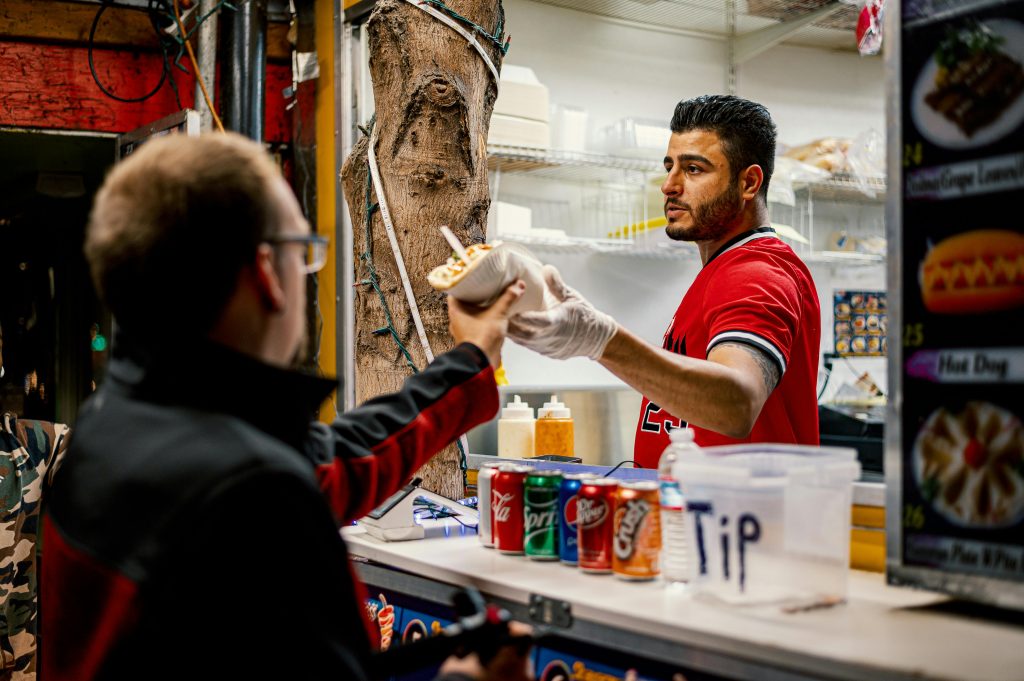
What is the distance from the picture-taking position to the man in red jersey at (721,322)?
81.0 inches

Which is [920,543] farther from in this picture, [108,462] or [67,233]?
[67,233]

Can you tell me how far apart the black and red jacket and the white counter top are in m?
0.42

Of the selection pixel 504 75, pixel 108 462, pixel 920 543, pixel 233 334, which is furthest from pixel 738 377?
pixel 504 75

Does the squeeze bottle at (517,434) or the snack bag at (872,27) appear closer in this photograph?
the snack bag at (872,27)

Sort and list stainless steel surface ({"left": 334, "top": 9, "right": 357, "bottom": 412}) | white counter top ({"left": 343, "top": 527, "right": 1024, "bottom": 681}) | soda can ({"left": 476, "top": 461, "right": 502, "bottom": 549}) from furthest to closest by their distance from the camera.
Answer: stainless steel surface ({"left": 334, "top": 9, "right": 357, "bottom": 412})
soda can ({"left": 476, "top": 461, "right": 502, "bottom": 549})
white counter top ({"left": 343, "top": 527, "right": 1024, "bottom": 681})

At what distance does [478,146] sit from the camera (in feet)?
8.80

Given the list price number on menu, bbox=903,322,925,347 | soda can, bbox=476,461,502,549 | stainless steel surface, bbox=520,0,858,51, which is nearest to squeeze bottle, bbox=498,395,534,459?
soda can, bbox=476,461,502,549

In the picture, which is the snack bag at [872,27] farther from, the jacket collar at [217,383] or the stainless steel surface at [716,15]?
the stainless steel surface at [716,15]

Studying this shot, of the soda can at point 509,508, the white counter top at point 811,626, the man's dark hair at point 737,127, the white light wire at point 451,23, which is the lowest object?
the white counter top at point 811,626

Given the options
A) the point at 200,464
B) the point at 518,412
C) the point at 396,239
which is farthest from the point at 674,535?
the point at 518,412

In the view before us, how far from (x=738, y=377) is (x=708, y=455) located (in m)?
0.46

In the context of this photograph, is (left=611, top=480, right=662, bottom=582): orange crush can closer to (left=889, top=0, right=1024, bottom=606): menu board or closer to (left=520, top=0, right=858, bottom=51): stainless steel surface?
(left=889, top=0, right=1024, bottom=606): menu board

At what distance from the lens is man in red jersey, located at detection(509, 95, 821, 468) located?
2.06 meters

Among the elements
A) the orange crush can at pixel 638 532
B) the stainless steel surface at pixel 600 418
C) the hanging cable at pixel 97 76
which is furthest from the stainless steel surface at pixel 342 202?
the orange crush can at pixel 638 532
